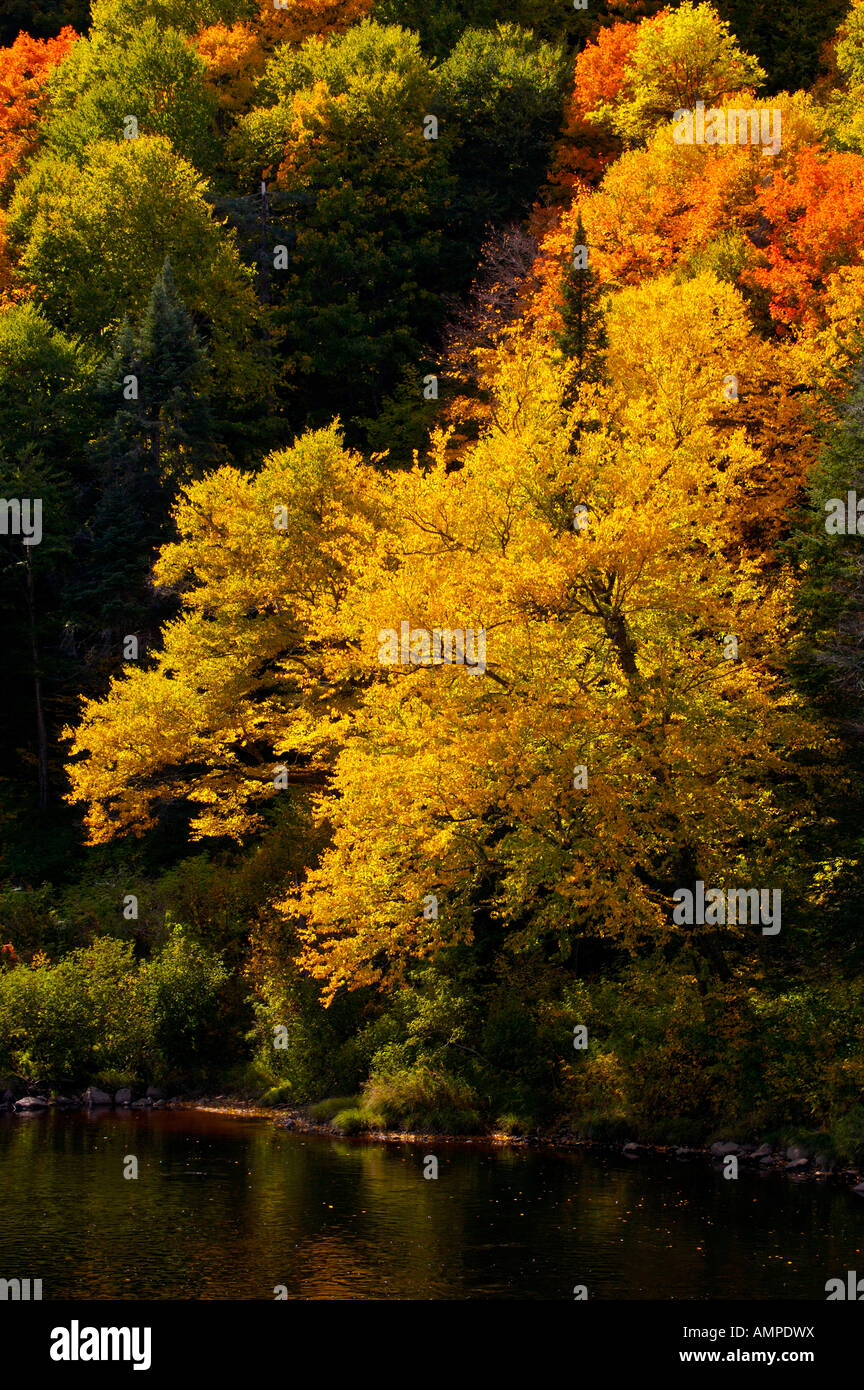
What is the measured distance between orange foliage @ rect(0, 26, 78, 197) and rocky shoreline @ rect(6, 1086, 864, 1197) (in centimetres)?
5635

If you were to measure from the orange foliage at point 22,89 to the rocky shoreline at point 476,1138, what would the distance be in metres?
56.3

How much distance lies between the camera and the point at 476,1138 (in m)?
32.6

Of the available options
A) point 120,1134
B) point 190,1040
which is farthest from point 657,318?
point 120,1134

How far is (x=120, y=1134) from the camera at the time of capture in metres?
33.2

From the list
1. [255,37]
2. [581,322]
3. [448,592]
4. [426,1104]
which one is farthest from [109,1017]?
[255,37]

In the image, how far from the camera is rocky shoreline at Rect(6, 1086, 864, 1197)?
91.4 ft

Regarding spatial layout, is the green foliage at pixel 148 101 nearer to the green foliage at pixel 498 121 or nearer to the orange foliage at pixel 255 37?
the orange foliage at pixel 255 37

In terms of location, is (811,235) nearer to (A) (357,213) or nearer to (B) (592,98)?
(B) (592,98)

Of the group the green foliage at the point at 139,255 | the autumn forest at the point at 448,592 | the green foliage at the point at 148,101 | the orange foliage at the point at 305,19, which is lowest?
the autumn forest at the point at 448,592

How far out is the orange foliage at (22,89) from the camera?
82.9m

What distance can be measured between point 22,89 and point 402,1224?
77.8 metres

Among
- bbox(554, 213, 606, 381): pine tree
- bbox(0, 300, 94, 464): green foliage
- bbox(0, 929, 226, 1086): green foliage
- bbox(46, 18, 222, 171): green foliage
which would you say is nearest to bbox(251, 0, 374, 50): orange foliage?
bbox(46, 18, 222, 171): green foliage

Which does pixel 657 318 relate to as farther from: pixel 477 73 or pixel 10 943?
pixel 477 73

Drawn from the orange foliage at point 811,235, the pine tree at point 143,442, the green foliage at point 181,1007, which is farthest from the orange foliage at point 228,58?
the green foliage at point 181,1007
